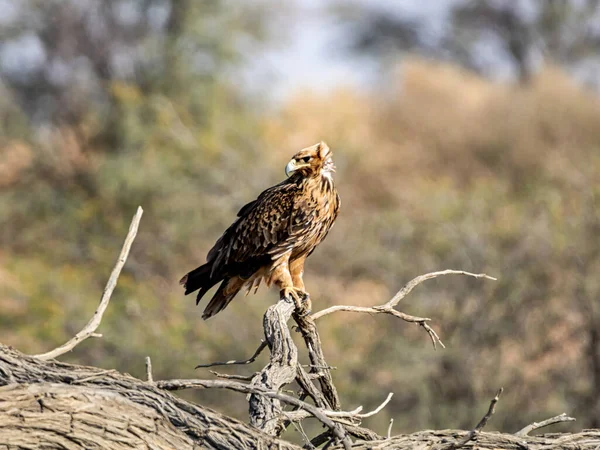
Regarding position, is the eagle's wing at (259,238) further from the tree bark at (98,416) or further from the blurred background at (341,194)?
the blurred background at (341,194)

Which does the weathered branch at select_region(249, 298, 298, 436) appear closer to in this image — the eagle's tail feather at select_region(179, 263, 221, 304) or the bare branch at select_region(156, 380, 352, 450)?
the bare branch at select_region(156, 380, 352, 450)

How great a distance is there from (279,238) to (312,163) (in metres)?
0.45

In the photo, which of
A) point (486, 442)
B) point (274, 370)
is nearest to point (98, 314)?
point (274, 370)

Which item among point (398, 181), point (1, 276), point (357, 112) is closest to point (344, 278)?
point (1, 276)

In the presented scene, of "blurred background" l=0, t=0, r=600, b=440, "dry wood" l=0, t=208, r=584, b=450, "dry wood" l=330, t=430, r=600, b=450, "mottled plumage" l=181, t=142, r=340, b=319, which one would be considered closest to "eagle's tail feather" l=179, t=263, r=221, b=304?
"mottled plumage" l=181, t=142, r=340, b=319

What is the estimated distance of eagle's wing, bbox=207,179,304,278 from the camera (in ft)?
17.3

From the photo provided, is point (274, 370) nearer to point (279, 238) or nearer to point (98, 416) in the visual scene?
point (98, 416)

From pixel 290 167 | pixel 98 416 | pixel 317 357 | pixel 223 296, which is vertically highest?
pixel 290 167

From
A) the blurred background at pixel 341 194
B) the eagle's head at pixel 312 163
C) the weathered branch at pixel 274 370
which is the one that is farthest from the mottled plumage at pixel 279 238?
the blurred background at pixel 341 194

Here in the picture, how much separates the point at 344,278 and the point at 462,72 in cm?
1679

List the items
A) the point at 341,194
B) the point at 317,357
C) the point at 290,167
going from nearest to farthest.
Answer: the point at 317,357 < the point at 290,167 < the point at 341,194

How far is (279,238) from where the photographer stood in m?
5.35

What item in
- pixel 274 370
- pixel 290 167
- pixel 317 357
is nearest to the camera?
pixel 274 370

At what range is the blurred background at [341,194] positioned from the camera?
11750 mm
